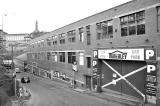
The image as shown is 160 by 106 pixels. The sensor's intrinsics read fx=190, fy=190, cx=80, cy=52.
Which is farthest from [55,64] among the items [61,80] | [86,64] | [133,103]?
[133,103]

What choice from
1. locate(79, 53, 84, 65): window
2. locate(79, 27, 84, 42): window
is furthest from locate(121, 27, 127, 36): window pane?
locate(79, 53, 84, 65): window

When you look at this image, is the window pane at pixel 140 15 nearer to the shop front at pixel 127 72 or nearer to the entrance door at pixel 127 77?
the shop front at pixel 127 72

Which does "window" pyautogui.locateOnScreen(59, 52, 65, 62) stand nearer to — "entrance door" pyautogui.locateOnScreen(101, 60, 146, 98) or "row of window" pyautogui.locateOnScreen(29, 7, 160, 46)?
"row of window" pyautogui.locateOnScreen(29, 7, 160, 46)

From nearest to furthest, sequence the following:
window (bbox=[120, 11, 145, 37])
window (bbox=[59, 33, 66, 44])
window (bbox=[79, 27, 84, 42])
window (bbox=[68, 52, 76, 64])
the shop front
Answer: the shop front < window (bbox=[120, 11, 145, 37]) < window (bbox=[79, 27, 84, 42]) < window (bbox=[68, 52, 76, 64]) < window (bbox=[59, 33, 66, 44])

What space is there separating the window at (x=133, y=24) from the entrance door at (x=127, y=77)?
3.19 meters

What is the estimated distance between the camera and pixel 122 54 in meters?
20.9

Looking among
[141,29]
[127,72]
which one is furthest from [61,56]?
[141,29]

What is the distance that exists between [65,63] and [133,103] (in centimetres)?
2115

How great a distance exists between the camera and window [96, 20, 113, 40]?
78.4ft

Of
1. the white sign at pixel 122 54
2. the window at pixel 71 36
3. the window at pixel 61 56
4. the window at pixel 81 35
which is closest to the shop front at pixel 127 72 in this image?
the white sign at pixel 122 54

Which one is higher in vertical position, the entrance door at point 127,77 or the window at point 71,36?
the window at point 71,36

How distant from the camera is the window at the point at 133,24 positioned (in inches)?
749

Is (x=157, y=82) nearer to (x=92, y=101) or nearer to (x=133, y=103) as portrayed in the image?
(x=133, y=103)

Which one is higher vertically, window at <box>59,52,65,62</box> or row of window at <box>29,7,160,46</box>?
row of window at <box>29,7,160,46</box>
